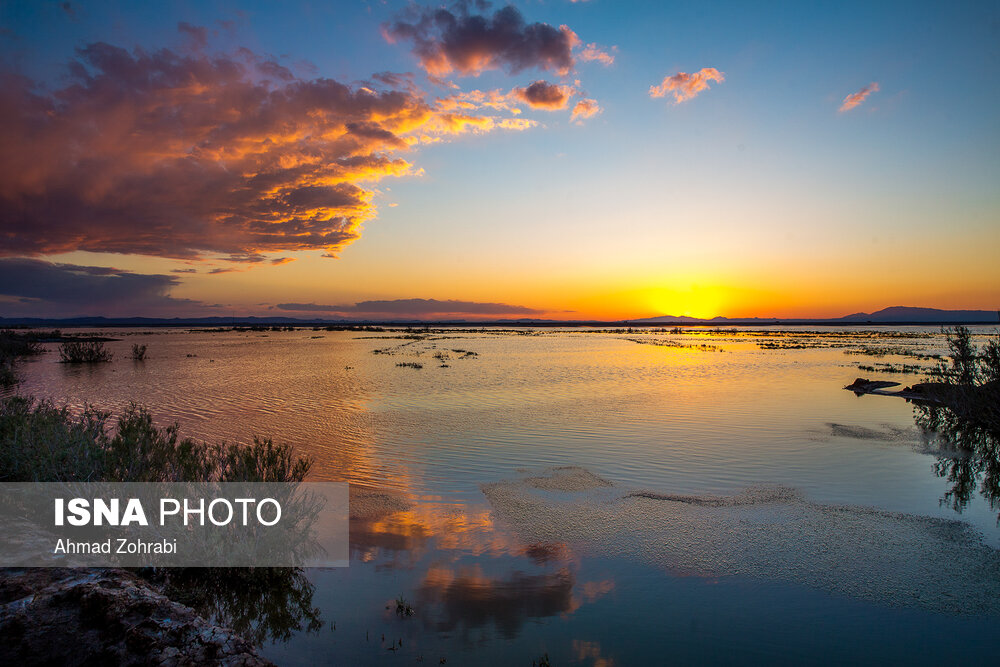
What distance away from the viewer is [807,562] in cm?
728

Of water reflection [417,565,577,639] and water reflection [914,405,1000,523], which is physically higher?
water reflection [417,565,577,639]

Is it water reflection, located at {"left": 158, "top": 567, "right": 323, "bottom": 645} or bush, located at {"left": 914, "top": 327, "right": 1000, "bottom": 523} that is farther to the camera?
bush, located at {"left": 914, "top": 327, "right": 1000, "bottom": 523}

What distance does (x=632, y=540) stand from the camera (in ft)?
26.3

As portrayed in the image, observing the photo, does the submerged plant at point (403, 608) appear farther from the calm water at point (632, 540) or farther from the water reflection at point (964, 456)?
the water reflection at point (964, 456)

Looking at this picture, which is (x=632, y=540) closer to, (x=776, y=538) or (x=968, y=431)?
(x=776, y=538)

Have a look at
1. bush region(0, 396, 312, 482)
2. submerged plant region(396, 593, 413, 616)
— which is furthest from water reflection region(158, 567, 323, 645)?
bush region(0, 396, 312, 482)

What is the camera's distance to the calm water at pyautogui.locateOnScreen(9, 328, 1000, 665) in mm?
5609

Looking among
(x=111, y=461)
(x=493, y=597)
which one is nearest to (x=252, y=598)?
(x=493, y=597)

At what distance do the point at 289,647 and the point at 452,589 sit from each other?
198 centimetres

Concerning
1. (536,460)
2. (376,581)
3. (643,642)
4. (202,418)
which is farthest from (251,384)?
(643,642)

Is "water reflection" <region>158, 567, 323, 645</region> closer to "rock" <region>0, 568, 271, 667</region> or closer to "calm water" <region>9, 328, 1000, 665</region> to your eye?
"calm water" <region>9, 328, 1000, 665</region>

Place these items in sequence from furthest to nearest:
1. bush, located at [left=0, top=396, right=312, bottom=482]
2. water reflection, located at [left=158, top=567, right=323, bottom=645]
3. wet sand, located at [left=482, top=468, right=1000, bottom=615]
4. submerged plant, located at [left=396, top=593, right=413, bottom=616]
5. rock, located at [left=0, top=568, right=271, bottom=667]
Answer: bush, located at [left=0, top=396, right=312, bottom=482]
wet sand, located at [left=482, top=468, right=1000, bottom=615]
submerged plant, located at [left=396, top=593, right=413, bottom=616]
water reflection, located at [left=158, top=567, right=323, bottom=645]
rock, located at [left=0, top=568, right=271, bottom=667]

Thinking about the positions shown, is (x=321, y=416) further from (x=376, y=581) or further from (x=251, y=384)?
(x=376, y=581)

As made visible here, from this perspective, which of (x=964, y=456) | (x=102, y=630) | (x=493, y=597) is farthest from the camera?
(x=964, y=456)
